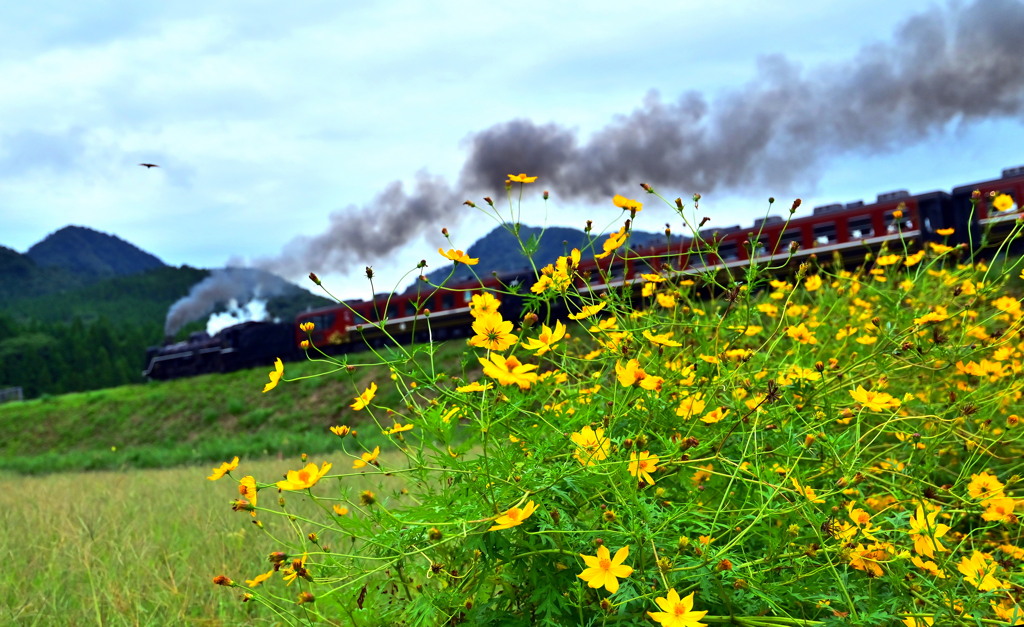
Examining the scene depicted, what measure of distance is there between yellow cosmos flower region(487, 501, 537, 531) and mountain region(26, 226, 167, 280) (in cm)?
14272

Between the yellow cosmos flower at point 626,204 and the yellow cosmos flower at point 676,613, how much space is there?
964 mm

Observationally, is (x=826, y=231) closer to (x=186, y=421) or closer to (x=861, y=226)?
(x=861, y=226)

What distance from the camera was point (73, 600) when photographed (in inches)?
106

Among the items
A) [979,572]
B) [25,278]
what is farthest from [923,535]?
[25,278]

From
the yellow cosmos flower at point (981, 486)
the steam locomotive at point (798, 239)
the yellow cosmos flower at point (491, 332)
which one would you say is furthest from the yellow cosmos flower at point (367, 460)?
the steam locomotive at point (798, 239)

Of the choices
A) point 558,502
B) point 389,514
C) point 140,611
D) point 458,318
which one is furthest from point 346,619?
point 458,318

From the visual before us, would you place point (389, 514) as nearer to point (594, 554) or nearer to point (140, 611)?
point (594, 554)

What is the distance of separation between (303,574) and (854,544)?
1063mm

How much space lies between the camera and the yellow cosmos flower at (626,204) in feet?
→ 5.80

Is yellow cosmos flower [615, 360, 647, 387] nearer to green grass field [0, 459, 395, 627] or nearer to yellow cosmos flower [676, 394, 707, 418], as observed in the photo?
yellow cosmos flower [676, 394, 707, 418]

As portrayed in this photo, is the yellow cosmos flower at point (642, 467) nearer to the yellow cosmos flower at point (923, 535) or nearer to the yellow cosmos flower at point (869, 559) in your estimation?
the yellow cosmos flower at point (869, 559)

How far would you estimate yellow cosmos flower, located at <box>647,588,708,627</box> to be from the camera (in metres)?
1.07

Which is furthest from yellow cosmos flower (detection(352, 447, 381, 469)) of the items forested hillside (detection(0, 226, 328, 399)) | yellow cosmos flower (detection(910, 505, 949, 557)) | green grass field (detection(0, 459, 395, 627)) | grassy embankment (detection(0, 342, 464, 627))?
forested hillside (detection(0, 226, 328, 399))

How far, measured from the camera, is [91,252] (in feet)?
458
